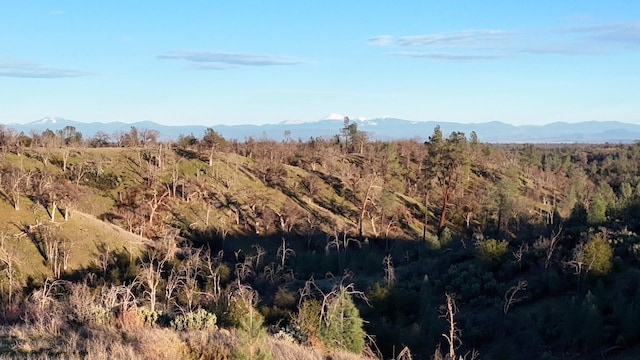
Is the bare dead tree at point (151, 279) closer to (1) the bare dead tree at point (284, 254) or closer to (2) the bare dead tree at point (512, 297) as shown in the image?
(1) the bare dead tree at point (284, 254)

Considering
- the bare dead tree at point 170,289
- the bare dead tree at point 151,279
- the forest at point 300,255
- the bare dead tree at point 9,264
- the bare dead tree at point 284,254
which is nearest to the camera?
the forest at point 300,255

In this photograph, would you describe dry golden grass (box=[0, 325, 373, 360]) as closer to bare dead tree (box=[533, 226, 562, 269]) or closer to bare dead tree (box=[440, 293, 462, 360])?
bare dead tree (box=[440, 293, 462, 360])

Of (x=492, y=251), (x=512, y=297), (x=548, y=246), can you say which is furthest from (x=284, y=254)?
(x=512, y=297)

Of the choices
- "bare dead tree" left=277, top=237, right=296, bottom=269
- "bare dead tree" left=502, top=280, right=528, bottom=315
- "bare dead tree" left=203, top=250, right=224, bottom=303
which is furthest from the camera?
"bare dead tree" left=277, top=237, right=296, bottom=269

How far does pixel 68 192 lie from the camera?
56281mm

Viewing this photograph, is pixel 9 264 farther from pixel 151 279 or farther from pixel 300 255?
pixel 300 255

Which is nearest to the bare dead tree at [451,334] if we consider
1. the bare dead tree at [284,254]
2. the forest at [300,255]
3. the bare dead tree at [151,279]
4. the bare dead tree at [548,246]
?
the forest at [300,255]

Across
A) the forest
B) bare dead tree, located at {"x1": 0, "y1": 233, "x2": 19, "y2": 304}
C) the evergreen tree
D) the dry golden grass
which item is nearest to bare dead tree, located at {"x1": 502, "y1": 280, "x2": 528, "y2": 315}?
the forest

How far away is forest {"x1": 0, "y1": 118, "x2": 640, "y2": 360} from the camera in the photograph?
16.1 m

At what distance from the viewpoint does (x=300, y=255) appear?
174 feet

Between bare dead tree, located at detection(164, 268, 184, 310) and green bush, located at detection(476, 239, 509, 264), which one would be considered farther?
green bush, located at detection(476, 239, 509, 264)

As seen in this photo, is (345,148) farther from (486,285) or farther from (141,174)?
(486,285)

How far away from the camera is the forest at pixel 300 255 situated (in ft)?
52.9

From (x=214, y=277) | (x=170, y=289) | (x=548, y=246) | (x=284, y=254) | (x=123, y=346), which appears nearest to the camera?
(x=123, y=346)
